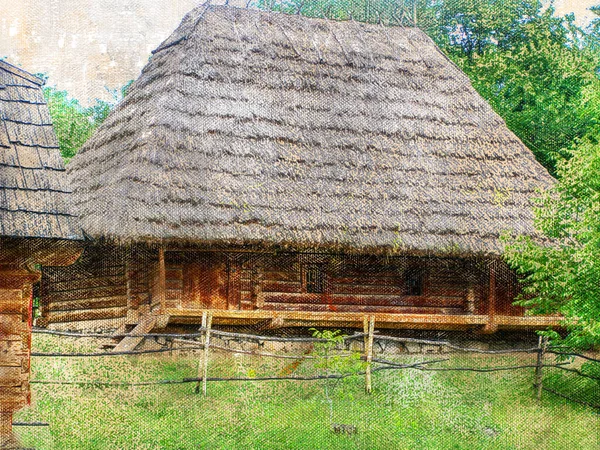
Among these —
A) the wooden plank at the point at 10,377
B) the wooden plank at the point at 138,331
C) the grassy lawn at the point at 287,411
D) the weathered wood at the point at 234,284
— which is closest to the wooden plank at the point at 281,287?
the weathered wood at the point at 234,284

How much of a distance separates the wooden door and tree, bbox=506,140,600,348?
472cm

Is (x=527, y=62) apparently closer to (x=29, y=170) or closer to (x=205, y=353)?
(x=205, y=353)

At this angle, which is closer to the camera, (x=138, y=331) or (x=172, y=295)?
(x=138, y=331)

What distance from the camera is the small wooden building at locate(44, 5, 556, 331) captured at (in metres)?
15.5

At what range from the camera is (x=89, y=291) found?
1683 centimetres

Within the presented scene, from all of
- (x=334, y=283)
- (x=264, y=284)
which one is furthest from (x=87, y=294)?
(x=334, y=283)

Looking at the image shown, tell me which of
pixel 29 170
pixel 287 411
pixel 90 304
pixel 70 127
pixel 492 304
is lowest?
pixel 287 411

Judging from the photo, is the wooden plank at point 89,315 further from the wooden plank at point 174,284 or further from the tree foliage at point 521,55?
the tree foliage at point 521,55

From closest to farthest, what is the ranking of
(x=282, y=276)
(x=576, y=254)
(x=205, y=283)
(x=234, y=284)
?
(x=576, y=254) < (x=205, y=283) < (x=234, y=284) < (x=282, y=276)

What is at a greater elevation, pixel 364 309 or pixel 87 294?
pixel 87 294

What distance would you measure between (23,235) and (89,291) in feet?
28.7

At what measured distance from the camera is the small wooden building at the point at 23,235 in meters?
8.40

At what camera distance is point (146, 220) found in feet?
48.3

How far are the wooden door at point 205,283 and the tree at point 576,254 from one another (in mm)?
4718
